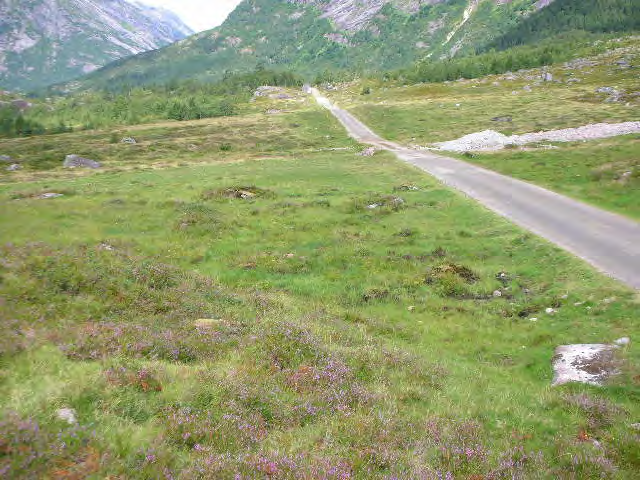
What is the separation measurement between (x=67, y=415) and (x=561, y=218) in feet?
83.0

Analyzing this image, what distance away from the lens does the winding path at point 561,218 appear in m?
17.7

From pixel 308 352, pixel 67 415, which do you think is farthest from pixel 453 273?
pixel 67 415

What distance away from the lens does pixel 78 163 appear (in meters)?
61.2

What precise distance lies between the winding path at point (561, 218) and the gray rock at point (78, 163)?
46.4 m

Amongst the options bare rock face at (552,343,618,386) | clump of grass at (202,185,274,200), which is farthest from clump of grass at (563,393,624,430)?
clump of grass at (202,185,274,200)

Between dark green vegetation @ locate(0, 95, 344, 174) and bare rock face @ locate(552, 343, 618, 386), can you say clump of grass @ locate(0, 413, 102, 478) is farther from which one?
dark green vegetation @ locate(0, 95, 344, 174)

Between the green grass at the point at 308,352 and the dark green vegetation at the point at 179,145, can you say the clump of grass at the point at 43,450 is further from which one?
the dark green vegetation at the point at 179,145

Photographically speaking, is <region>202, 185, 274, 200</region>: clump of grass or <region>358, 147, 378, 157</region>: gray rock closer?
<region>202, 185, 274, 200</region>: clump of grass

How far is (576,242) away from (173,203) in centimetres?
2675

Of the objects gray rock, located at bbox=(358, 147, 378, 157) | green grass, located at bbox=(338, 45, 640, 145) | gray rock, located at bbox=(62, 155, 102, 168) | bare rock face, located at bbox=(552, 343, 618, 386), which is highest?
green grass, located at bbox=(338, 45, 640, 145)

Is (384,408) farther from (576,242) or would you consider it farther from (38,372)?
(576,242)

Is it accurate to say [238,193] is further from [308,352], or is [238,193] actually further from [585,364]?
[585,364]

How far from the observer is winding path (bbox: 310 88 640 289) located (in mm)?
17719

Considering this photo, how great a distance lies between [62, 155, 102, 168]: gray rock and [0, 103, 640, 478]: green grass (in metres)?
36.3
